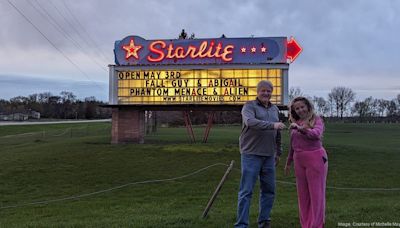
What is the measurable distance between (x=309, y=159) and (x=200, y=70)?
1623 cm

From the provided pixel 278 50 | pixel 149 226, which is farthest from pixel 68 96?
pixel 149 226

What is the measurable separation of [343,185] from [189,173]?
532cm

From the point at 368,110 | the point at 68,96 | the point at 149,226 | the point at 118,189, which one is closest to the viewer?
the point at 149,226

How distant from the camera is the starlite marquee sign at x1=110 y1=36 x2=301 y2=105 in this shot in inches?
818

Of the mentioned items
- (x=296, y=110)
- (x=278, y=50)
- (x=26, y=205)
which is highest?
(x=278, y=50)

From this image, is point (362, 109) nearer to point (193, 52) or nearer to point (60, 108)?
point (60, 108)

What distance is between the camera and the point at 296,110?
5.14 m

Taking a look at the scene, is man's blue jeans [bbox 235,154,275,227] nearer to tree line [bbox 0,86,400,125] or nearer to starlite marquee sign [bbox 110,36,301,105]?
starlite marquee sign [bbox 110,36,301,105]

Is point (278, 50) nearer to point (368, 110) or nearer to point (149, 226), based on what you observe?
point (149, 226)

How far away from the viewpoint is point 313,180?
502cm

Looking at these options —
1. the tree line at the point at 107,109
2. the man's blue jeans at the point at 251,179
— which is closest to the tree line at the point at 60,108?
the tree line at the point at 107,109

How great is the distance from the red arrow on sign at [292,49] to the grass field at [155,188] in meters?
5.13

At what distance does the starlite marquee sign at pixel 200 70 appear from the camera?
68.1ft

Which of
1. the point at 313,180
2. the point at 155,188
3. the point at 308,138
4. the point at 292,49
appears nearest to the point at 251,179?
the point at 313,180
